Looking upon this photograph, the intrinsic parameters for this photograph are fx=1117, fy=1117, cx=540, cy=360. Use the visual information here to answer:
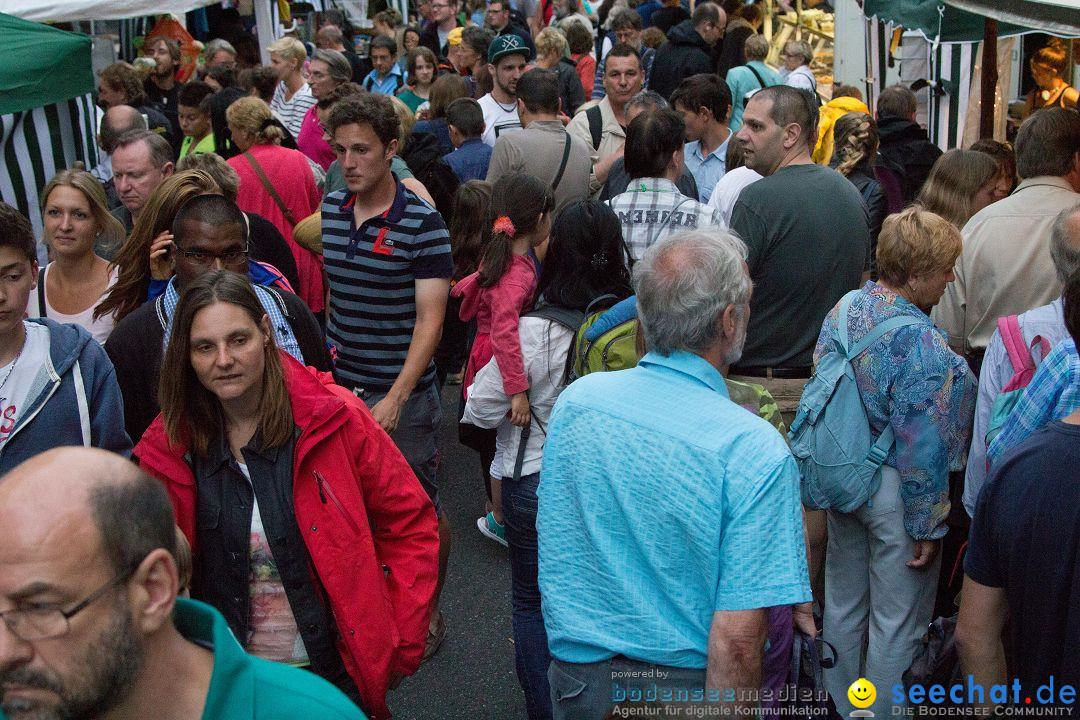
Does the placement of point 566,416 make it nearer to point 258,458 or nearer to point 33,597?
point 258,458

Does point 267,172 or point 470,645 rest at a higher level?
point 267,172

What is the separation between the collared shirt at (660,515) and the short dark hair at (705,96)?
15.4ft

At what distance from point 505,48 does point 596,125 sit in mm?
1394

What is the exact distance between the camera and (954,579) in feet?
13.7

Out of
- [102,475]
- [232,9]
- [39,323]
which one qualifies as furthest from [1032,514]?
[232,9]

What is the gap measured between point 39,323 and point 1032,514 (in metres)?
2.66

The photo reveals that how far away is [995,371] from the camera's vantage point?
3.60 metres

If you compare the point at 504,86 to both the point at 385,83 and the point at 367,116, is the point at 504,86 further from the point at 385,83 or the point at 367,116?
the point at 367,116

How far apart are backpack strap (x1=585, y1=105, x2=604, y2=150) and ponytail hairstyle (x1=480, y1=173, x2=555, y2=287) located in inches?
136

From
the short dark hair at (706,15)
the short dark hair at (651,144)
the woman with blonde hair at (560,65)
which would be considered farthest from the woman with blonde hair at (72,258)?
the short dark hair at (706,15)

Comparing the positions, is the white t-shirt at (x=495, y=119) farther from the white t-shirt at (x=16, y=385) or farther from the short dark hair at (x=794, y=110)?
the white t-shirt at (x=16, y=385)

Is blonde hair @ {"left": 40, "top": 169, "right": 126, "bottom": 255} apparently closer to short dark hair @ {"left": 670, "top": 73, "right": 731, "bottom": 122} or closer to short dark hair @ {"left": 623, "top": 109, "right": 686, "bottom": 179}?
short dark hair @ {"left": 623, "top": 109, "right": 686, "bottom": 179}

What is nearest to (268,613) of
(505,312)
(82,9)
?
(505,312)

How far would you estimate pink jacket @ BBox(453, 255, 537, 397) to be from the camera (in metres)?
4.06
